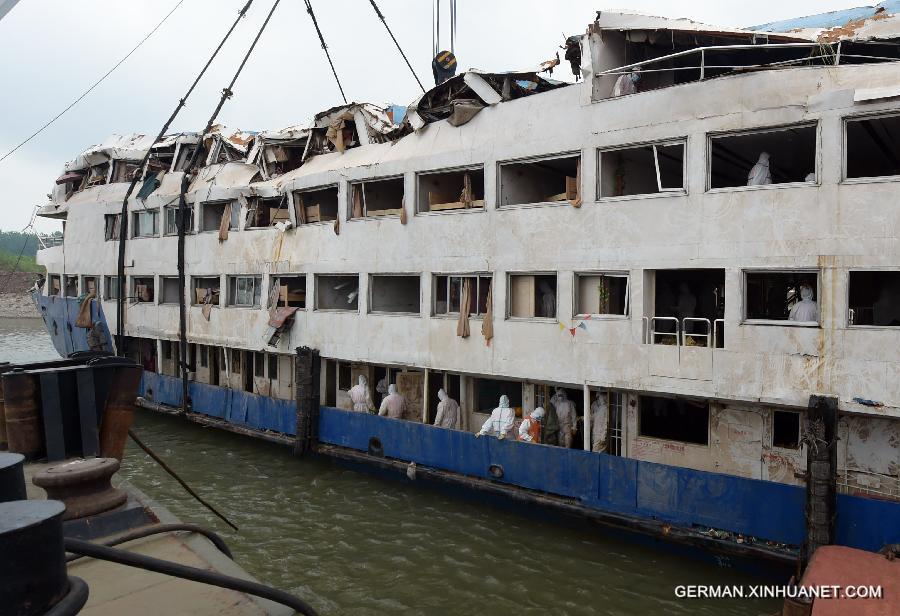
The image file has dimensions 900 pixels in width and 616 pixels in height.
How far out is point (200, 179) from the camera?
813 inches

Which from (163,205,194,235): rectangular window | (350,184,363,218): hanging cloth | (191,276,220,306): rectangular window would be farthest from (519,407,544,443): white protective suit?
(163,205,194,235): rectangular window

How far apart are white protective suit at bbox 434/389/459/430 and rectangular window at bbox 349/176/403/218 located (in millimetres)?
4668

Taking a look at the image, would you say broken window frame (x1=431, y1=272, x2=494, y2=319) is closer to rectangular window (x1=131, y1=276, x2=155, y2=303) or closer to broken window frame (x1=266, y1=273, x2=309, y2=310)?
broken window frame (x1=266, y1=273, x2=309, y2=310)

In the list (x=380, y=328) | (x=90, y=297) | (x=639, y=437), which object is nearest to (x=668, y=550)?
(x=639, y=437)

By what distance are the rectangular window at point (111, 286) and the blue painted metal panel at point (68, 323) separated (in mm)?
554

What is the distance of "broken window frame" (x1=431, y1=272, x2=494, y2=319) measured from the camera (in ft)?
43.8

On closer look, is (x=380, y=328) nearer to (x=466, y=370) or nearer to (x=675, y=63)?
(x=466, y=370)

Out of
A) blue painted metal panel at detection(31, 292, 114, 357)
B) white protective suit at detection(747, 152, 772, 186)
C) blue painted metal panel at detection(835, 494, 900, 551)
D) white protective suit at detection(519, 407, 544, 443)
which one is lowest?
blue painted metal panel at detection(835, 494, 900, 551)

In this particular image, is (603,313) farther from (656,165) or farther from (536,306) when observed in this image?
(656,165)

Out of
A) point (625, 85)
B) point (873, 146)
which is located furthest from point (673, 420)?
point (625, 85)

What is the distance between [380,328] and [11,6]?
37.2 feet

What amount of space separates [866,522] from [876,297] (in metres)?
5.20

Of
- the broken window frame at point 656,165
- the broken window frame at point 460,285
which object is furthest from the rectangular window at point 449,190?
the broken window frame at point 656,165

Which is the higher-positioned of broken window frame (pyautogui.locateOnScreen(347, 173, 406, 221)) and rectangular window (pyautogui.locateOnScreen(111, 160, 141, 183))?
rectangular window (pyautogui.locateOnScreen(111, 160, 141, 183))
